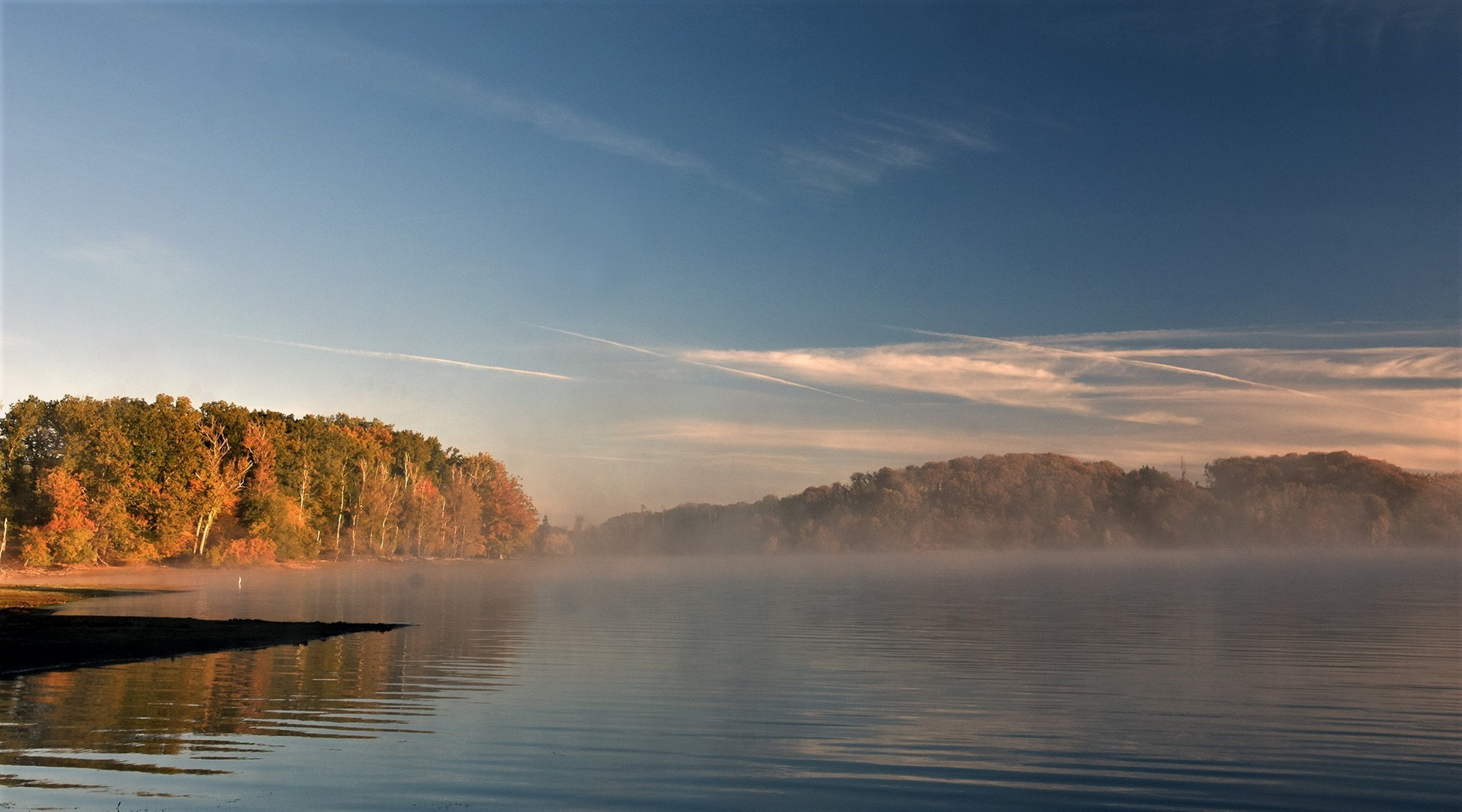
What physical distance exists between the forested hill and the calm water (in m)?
75.2

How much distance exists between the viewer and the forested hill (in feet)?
327

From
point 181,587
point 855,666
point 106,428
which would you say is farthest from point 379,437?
point 855,666

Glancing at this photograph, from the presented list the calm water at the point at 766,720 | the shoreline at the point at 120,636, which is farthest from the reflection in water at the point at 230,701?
the shoreline at the point at 120,636

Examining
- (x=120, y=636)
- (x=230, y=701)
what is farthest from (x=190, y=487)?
(x=230, y=701)

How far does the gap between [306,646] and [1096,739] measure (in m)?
25.9

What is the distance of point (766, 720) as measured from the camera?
21141 millimetres

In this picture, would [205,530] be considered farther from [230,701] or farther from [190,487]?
[230,701]

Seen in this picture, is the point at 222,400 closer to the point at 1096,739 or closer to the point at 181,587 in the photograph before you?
the point at 181,587

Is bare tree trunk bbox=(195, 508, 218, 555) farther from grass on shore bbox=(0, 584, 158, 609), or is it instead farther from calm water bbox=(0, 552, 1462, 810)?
calm water bbox=(0, 552, 1462, 810)

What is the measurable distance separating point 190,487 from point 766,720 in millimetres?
111087

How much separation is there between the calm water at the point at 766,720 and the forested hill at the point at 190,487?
75.2 m

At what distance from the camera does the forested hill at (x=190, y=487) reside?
3927 inches

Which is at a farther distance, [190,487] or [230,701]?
[190,487]

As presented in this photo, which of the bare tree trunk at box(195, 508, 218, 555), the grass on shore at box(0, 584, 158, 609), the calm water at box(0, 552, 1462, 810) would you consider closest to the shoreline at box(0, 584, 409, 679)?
the calm water at box(0, 552, 1462, 810)
